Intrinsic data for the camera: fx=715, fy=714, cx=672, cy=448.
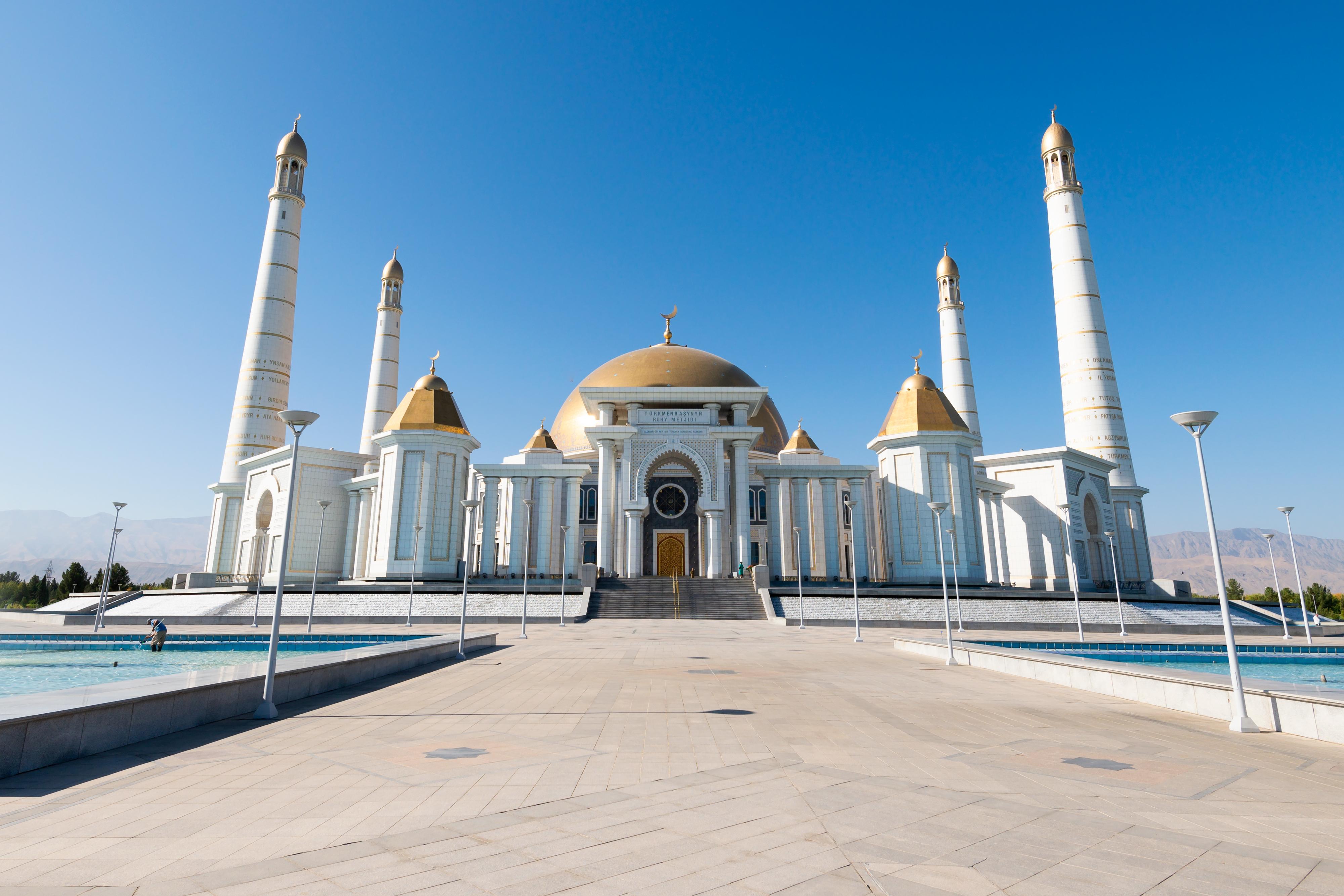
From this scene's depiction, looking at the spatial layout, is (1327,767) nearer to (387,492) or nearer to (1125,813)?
(1125,813)

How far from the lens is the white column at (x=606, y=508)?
1244 inches

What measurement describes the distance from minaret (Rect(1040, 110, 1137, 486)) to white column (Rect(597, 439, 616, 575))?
23.7 meters

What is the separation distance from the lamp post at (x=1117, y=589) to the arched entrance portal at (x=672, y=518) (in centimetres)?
1711

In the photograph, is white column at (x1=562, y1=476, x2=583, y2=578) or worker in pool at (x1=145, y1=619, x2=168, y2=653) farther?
white column at (x1=562, y1=476, x2=583, y2=578)

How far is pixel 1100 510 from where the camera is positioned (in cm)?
3500

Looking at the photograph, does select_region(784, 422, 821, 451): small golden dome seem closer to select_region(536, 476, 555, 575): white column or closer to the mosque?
the mosque

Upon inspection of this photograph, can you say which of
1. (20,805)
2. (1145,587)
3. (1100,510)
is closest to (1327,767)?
(20,805)

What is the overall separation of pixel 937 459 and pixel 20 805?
32448 mm

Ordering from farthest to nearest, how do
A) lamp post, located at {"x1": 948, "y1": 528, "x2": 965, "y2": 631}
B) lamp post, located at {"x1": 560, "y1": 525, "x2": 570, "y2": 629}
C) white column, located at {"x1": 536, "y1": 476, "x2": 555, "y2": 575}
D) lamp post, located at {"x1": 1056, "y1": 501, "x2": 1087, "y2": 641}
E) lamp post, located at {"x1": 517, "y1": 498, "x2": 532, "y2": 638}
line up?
white column, located at {"x1": 536, "y1": 476, "x2": 555, "y2": 575}, lamp post, located at {"x1": 1056, "y1": 501, "x2": 1087, "y2": 641}, lamp post, located at {"x1": 948, "y1": 528, "x2": 965, "y2": 631}, lamp post, located at {"x1": 517, "y1": 498, "x2": 532, "y2": 638}, lamp post, located at {"x1": 560, "y1": 525, "x2": 570, "y2": 629}

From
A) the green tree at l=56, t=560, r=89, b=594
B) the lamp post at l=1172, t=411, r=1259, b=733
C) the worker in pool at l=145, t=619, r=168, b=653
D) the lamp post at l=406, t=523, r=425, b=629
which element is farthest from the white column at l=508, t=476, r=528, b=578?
the lamp post at l=1172, t=411, r=1259, b=733

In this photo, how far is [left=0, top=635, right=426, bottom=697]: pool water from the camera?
11.8m

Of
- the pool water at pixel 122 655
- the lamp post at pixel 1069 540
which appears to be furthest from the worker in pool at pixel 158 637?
the lamp post at pixel 1069 540

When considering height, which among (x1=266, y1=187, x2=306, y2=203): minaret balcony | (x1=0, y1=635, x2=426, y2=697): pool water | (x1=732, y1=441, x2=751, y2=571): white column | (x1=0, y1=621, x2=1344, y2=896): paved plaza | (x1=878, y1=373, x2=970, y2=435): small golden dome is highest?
(x1=266, y1=187, x2=306, y2=203): minaret balcony

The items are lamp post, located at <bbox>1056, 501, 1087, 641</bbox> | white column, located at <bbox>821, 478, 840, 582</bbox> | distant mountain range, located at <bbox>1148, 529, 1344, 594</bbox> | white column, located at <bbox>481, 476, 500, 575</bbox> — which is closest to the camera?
lamp post, located at <bbox>1056, 501, 1087, 641</bbox>
